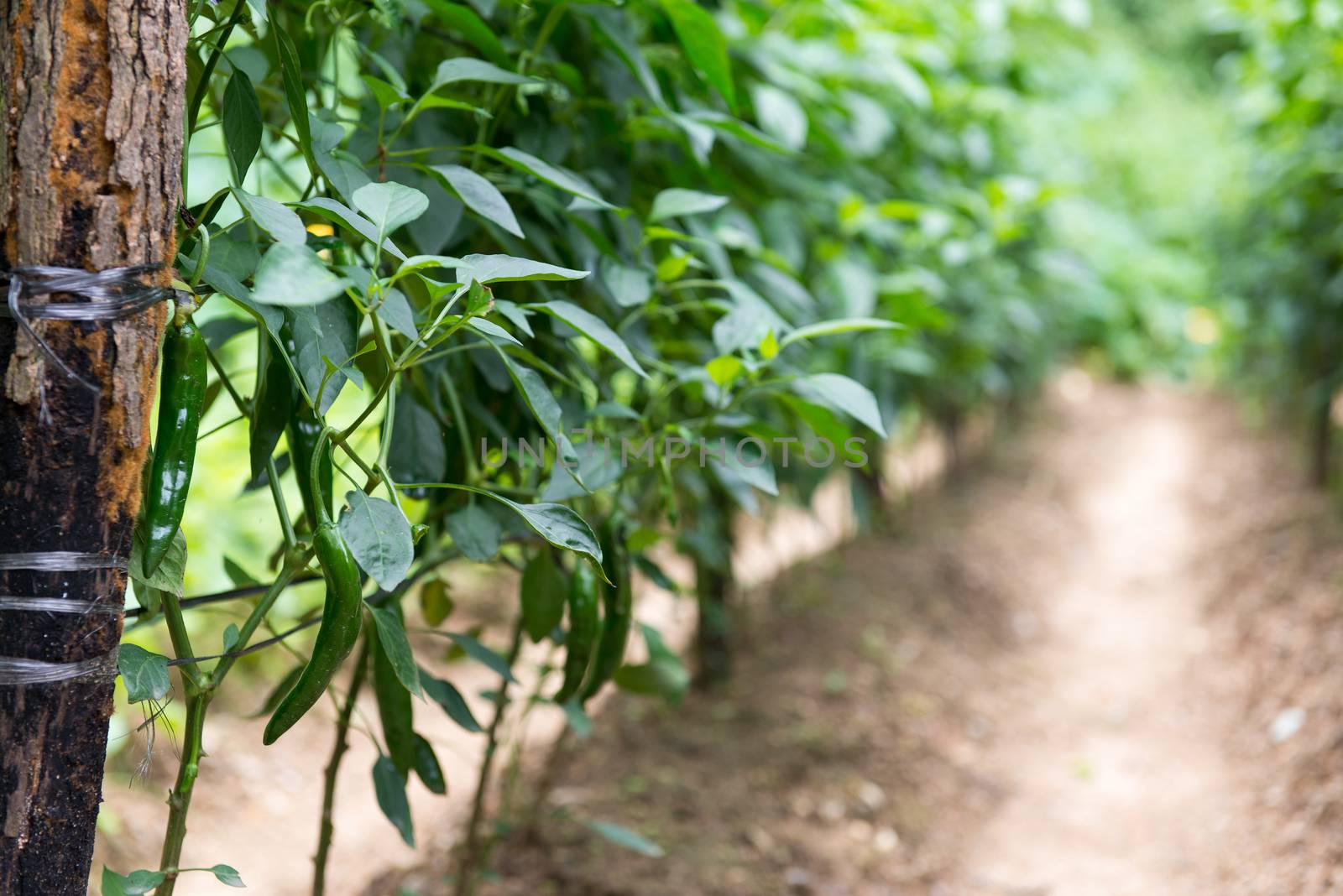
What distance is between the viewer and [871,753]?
7.29 feet

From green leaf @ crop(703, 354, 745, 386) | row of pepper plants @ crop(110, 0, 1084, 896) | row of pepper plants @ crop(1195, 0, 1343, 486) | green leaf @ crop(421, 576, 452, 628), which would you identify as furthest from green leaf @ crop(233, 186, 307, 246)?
row of pepper plants @ crop(1195, 0, 1343, 486)

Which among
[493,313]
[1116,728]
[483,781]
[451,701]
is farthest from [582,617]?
[1116,728]

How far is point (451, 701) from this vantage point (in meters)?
1.03

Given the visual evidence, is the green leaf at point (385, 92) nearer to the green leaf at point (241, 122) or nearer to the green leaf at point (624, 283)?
the green leaf at point (241, 122)

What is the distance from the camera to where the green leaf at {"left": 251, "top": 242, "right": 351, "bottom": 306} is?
573 mm

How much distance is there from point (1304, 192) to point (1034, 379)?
1264mm

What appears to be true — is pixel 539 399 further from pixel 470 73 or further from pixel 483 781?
pixel 483 781

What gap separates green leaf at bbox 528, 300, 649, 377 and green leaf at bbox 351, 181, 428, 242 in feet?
0.38

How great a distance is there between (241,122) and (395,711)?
1.76 feet

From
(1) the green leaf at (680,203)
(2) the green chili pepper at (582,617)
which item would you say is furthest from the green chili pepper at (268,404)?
(1) the green leaf at (680,203)

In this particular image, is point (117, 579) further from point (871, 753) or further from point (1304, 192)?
point (1304, 192)

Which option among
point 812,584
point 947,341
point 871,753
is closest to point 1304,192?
point 947,341

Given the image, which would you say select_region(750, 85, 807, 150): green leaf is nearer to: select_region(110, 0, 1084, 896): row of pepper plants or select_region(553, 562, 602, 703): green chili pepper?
select_region(110, 0, 1084, 896): row of pepper plants

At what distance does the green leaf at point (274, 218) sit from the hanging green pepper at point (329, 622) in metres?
0.14
